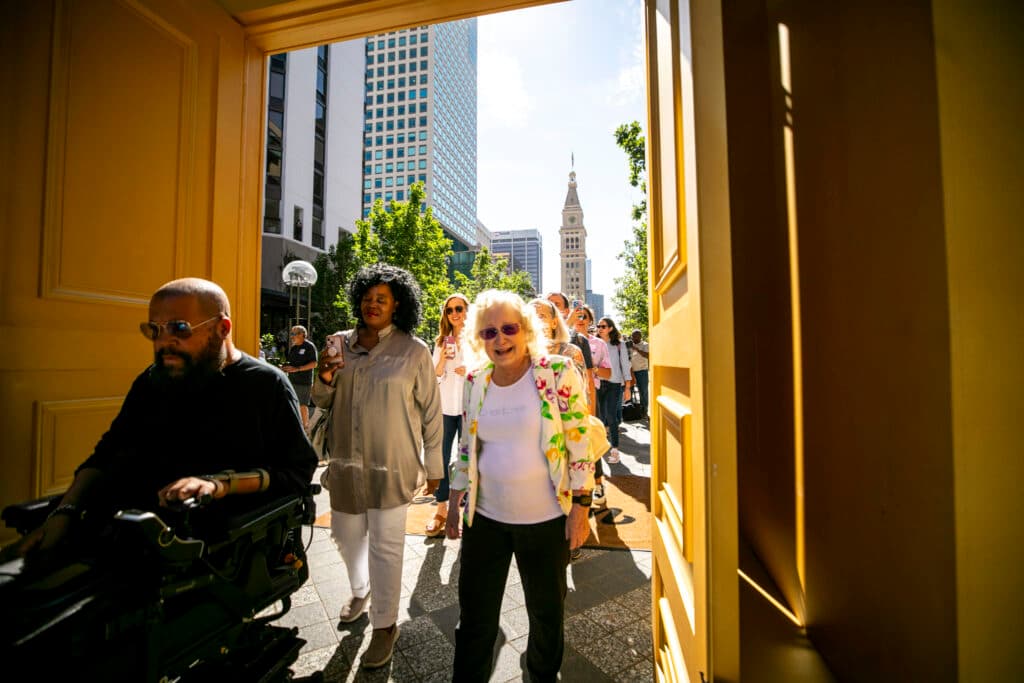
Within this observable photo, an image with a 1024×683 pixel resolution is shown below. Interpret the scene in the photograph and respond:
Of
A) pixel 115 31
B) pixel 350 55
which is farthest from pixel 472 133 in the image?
pixel 115 31

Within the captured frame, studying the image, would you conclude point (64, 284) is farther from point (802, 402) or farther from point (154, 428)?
point (802, 402)

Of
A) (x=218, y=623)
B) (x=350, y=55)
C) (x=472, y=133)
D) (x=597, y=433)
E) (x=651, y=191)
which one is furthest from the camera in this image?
(x=472, y=133)

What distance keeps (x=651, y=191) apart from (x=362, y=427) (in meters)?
2.05

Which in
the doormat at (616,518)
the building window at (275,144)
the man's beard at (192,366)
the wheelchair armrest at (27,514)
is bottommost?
the doormat at (616,518)

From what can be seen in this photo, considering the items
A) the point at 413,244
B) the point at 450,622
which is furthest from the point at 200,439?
the point at 413,244

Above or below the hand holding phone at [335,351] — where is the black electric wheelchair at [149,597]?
below

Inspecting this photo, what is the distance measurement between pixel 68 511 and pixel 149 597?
2.42ft

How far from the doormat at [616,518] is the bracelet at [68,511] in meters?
1.88

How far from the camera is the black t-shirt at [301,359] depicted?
7715mm

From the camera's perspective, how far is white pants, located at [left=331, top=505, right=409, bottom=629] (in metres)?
2.37

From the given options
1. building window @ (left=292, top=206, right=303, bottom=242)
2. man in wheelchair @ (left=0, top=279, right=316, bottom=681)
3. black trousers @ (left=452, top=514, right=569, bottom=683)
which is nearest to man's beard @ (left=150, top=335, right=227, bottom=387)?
man in wheelchair @ (left=0, top=279, right=316, bottom=681)

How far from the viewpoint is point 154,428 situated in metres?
1.83

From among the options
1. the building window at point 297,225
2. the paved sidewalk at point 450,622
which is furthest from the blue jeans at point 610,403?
the building window at point 297,225

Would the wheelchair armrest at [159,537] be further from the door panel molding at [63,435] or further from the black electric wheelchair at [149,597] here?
the door panel molding at [63,435]
